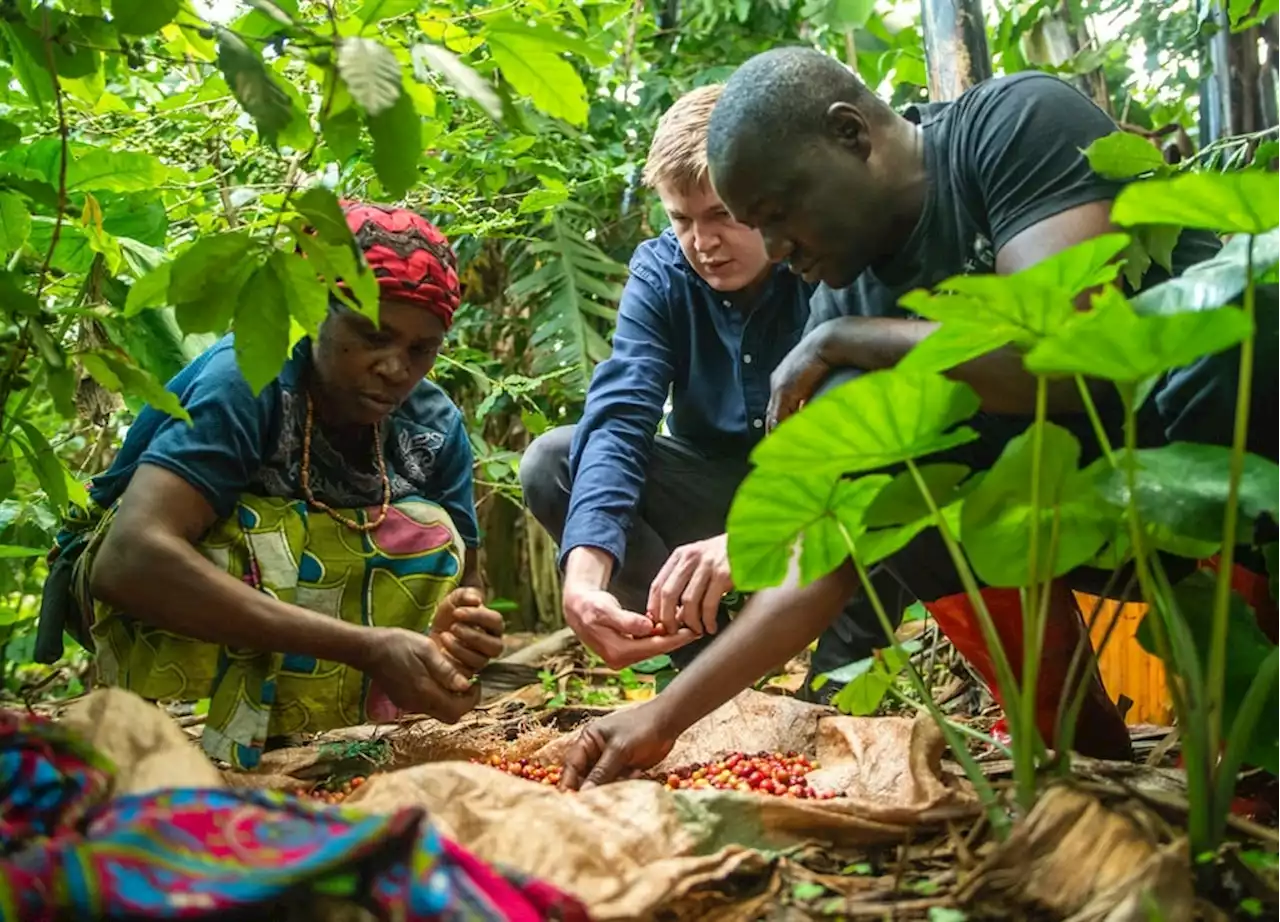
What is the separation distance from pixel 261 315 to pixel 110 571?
76cm

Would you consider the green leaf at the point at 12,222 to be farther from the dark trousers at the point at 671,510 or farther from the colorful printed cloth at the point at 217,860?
the dark trousers at the point at 671,510

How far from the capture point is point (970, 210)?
1655mm

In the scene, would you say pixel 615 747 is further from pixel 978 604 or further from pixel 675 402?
pixel 675 402

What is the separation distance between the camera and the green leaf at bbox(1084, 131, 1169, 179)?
4.33 feet

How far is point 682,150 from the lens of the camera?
205 cm

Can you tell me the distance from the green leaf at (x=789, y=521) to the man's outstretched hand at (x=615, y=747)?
1.39 ft

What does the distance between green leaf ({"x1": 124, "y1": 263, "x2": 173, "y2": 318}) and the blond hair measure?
1003 mm

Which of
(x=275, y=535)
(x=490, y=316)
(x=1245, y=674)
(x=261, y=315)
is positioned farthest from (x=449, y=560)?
(x=490, y=316)

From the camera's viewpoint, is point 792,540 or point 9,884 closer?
point 9,884

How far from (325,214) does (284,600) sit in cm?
96

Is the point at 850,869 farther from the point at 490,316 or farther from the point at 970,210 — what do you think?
the point at 490,316

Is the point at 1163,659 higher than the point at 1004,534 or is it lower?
lower

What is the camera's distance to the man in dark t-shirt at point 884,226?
150 cm

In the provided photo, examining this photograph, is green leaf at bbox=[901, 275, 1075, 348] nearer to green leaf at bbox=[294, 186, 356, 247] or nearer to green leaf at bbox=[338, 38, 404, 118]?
green leaf at bbox=[338, 38, 404, 118]
